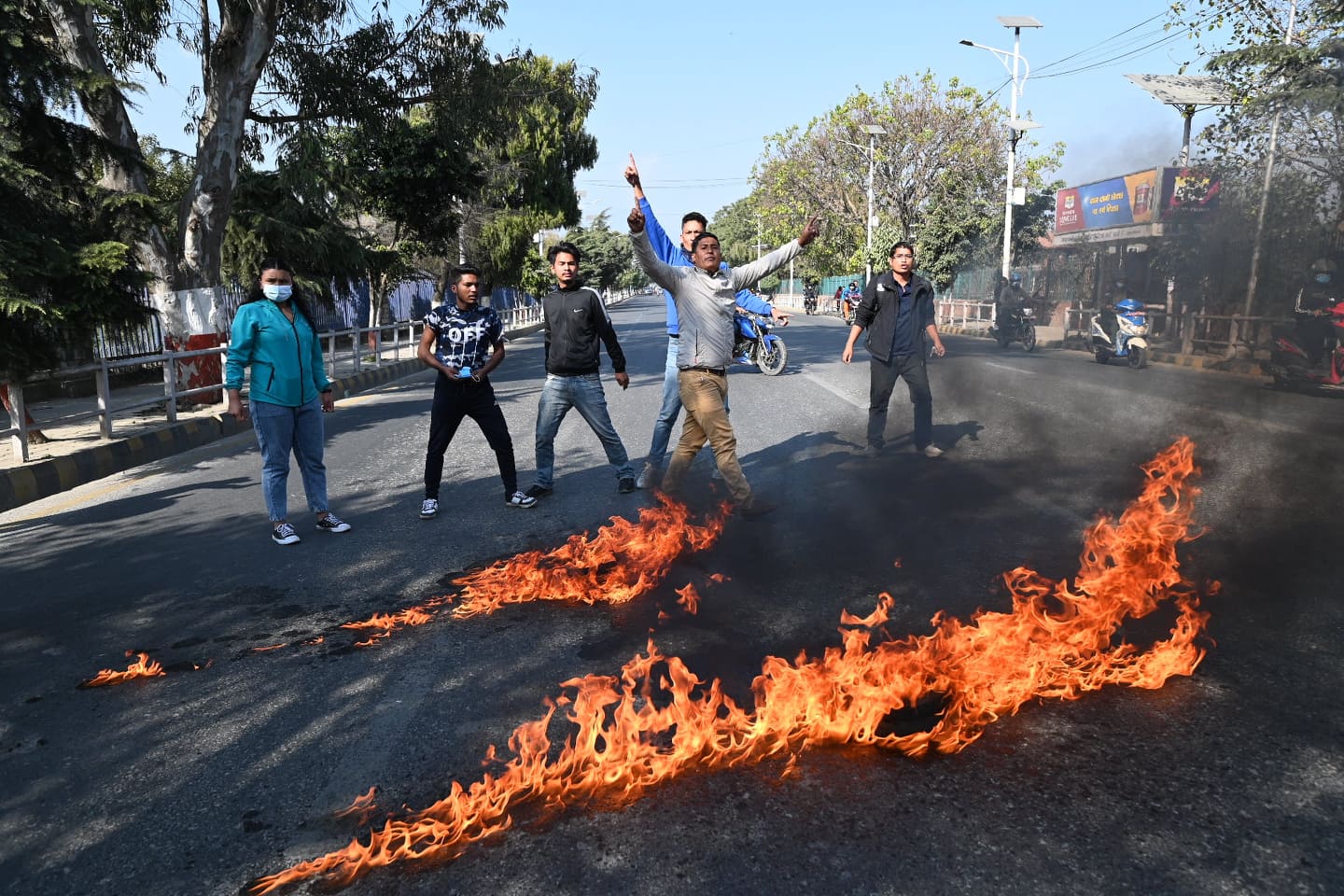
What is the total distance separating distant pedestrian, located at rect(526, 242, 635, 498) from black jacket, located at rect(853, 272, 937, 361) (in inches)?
91.6

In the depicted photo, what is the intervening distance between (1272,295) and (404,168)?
18.1 metres

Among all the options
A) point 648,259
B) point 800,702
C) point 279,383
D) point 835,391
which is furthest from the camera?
point 835,391

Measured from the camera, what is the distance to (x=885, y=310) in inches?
301

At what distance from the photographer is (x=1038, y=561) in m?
4.59

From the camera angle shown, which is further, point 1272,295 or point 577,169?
point 577,169

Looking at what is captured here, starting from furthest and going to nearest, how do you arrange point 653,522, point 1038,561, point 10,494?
point 10,494
point 653,522
point 1038,561

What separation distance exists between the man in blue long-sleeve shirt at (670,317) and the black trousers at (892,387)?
97 centimetres

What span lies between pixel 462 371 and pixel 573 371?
78 centimetres

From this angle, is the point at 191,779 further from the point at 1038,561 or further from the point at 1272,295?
the point at 1272,295

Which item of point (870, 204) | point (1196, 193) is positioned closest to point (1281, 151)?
point (1196, 193)

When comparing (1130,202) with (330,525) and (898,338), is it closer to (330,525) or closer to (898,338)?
(898,338)

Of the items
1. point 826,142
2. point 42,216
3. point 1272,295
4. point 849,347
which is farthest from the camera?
point 826,142

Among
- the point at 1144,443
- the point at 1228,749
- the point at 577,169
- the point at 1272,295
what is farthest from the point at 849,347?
the point at 577,169


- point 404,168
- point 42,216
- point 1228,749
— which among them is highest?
point 404,168
